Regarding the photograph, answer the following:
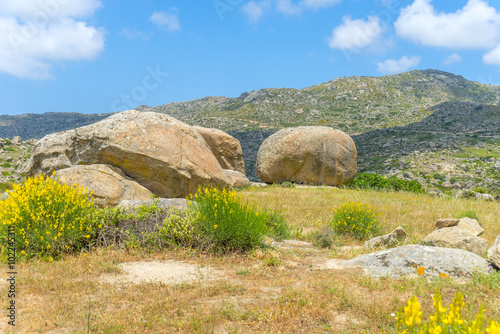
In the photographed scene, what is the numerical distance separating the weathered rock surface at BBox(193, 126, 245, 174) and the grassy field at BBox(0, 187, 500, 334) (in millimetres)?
16332

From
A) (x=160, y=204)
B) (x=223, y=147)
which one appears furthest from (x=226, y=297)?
(x=223, y=147)

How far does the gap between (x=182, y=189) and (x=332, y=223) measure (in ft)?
15.3

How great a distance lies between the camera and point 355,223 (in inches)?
328

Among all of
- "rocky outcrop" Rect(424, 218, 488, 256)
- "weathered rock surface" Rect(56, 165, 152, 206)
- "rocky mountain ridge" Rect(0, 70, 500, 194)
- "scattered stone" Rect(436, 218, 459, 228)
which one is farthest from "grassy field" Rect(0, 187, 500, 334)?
"rocky mountain ridge" Rect(0, 70, 500, 194)

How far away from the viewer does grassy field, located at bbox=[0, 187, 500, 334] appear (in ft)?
11.4

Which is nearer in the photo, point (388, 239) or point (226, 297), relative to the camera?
point (226, 297)

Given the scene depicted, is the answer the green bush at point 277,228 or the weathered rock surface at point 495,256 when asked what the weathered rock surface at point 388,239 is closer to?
the green bush at point 277,228

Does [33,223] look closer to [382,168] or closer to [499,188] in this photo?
[499,188]

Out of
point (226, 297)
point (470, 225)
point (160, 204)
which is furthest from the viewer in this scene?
point (470, 225)

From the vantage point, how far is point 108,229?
20.9 ft

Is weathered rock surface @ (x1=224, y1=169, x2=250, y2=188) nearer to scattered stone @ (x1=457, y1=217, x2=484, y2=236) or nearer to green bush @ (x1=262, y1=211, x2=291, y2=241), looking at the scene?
green bush @ (x1=262, y1=211, x2=291, y2=241)

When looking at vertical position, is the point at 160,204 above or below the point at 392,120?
below

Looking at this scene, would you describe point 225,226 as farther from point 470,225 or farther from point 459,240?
point 470,225

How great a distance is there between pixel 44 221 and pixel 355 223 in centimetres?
681
